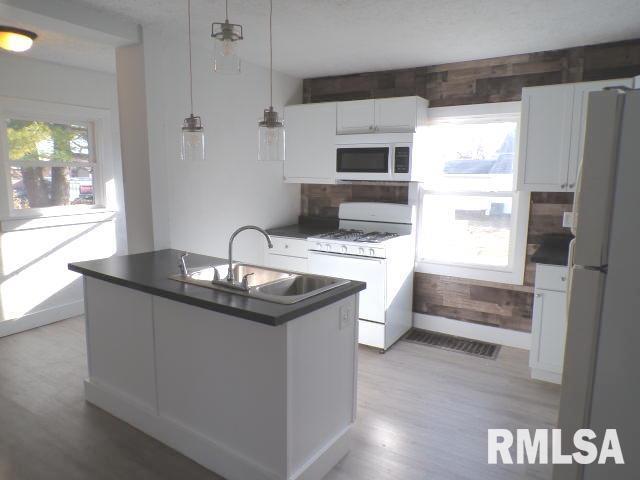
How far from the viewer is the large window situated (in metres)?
3.82

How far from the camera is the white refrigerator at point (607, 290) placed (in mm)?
1436

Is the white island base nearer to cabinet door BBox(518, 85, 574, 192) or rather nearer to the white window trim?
cabinet door BBox(518, 85, 574, 192)

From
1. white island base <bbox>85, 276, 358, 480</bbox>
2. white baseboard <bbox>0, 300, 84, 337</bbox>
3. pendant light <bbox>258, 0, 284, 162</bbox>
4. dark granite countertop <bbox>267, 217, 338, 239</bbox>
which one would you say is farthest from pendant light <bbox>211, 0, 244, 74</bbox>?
white baseboard <bbox>0, 300, 84, 337</bbox>

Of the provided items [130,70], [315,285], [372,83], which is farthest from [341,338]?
[372,83]

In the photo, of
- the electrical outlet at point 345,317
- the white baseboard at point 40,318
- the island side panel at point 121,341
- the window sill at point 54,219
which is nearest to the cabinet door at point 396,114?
the electrical outlet at point 345,317

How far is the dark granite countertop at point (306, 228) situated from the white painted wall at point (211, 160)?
0.14m

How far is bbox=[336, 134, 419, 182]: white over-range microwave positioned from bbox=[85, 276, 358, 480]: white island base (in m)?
1.84

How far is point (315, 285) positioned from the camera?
245cm

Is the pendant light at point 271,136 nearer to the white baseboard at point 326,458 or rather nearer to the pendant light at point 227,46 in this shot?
the pendant light at point 227,46

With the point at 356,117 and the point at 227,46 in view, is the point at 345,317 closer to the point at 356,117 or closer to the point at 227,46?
the point at 227,46

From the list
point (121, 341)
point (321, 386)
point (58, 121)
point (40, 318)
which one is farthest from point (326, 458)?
point (58, 121)

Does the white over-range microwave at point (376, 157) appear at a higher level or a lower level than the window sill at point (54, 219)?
higher

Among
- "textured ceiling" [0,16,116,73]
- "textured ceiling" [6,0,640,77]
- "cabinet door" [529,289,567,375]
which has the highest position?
"textured ceiling" [0,16,116,73]

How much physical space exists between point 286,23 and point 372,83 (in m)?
1.61
